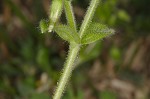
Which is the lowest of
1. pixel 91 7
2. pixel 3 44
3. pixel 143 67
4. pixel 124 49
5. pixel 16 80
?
pixel 143 67

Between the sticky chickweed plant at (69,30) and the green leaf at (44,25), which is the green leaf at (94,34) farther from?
the green leaf at (44,25)

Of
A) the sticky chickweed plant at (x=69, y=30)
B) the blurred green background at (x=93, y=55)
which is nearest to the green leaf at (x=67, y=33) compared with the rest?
the sticky chickweed plant at (x=69, y=30)

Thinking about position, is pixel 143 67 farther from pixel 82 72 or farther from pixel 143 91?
pixel 82 72

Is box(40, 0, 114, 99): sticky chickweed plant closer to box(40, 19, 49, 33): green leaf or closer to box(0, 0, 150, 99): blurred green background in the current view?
box(40, 19, 49, 33): green leaf

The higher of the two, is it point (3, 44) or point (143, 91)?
point (3, 44)

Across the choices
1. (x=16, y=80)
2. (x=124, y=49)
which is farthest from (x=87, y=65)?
(x=16, y=80)

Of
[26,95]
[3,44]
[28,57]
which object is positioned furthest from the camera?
[3,44]

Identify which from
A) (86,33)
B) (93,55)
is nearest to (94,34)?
(86,33)

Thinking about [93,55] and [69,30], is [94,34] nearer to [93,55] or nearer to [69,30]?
[69,30]
